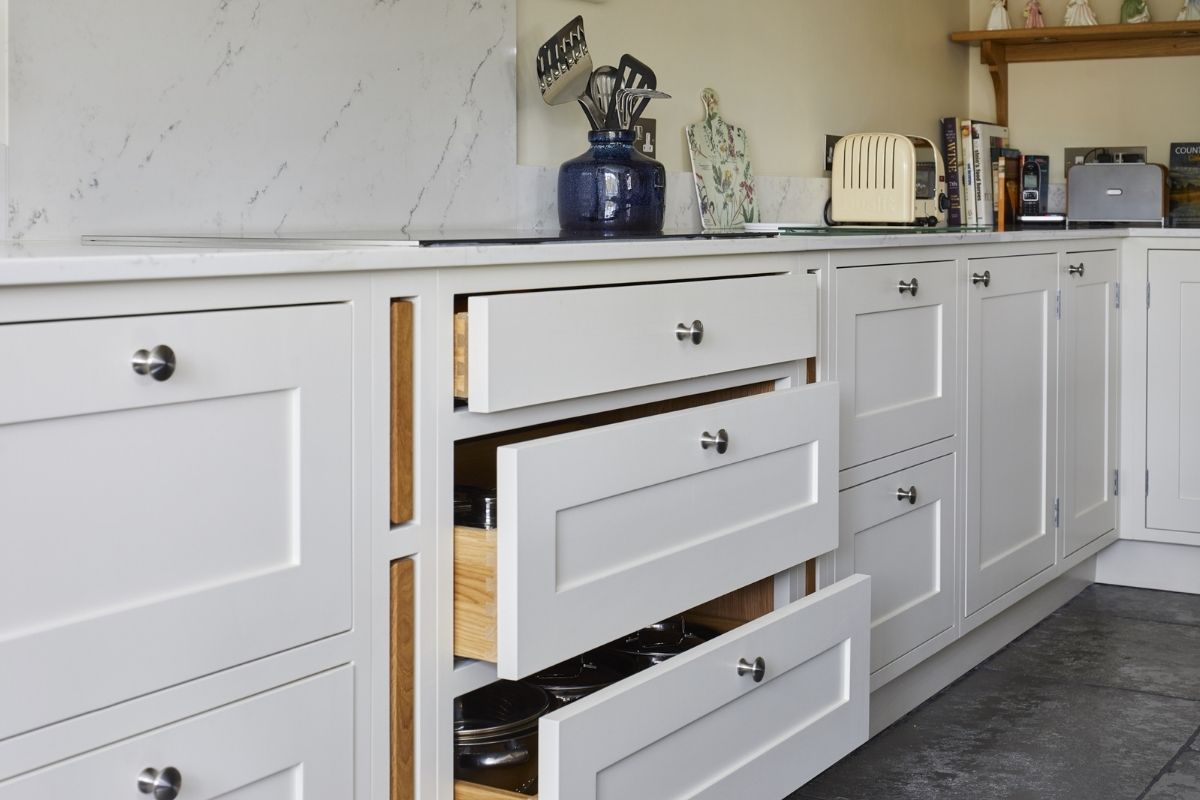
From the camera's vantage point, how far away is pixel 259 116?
175cm

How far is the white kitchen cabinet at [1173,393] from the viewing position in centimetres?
316

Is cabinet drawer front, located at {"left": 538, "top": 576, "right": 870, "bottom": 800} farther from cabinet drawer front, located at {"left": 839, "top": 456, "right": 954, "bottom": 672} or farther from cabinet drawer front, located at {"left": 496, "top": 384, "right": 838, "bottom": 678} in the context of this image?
cabinet drawer front, located at {"left": 839, "top": 456, "right": 954, "bottom": 672}

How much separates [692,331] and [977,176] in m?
2.25

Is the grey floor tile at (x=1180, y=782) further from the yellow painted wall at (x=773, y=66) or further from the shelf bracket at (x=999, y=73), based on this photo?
the shelf bracket at (x=999, y=73)

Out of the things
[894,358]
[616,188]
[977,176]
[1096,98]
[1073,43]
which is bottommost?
[894,358]

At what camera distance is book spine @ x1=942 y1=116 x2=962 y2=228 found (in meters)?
3.53

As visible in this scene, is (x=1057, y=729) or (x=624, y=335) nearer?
(x=624, y=335)

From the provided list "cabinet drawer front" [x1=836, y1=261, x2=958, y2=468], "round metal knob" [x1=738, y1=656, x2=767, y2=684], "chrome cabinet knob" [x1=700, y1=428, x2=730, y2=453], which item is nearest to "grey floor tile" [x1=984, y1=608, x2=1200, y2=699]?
"cabinet drawer front" [x1=836, y1=261, x2=958, y2=468]

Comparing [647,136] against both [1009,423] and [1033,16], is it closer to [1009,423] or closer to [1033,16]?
[1009,423]

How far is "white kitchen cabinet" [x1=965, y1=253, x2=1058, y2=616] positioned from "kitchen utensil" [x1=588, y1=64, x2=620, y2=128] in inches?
28.2

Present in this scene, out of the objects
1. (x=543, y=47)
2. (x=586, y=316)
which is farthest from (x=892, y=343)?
(x=586, y=316)

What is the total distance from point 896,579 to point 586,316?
103cm

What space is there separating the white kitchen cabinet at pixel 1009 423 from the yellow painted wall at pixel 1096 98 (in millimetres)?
1236

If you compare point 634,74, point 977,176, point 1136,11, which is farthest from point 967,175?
point 634,74
